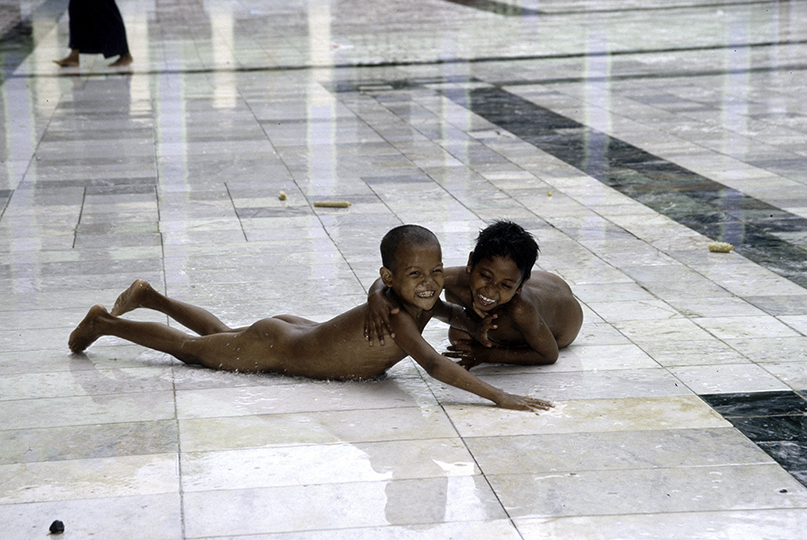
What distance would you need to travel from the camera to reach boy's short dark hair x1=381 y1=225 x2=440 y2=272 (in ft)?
12.7

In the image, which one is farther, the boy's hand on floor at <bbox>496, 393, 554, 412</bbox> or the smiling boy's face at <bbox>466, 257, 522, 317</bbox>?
the smiling boy's face at <bbox>466, 257, 522, 317</bbox>

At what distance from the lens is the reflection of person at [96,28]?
14.6 metres

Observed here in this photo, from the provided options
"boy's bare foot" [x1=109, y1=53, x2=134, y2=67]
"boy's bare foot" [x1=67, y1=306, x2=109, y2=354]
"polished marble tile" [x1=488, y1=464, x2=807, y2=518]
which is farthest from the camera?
"boy's bare foot" [x1=109, y1=53, x2=134, y2=67]

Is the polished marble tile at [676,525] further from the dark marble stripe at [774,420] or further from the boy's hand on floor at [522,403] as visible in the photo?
the boy's hand on floor at [522,403]

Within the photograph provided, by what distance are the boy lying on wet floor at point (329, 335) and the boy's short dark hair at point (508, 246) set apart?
23 cm

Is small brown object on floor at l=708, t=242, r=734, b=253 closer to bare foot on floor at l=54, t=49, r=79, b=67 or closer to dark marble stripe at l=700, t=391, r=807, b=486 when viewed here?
dark marble stripe at l=700, t=391, r=807, b=486

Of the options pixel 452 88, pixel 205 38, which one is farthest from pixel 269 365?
pixel 205 38

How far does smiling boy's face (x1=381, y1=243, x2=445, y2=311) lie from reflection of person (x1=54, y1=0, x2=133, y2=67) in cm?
1186

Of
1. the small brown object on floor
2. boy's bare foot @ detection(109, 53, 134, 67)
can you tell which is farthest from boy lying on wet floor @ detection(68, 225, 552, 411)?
boy's bare foot @ detection(109, 53, 134, 67)

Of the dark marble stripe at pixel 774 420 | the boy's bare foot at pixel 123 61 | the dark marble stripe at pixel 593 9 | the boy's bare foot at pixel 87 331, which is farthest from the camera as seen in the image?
the dark marble stripe at pixel 593 9

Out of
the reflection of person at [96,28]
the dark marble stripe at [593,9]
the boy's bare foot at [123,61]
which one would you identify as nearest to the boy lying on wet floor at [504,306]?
the reflection of person at [96,28]

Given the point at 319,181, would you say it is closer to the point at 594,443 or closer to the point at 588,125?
the point at 588,125

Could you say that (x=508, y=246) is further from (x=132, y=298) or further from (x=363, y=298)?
(x=132, y=298)

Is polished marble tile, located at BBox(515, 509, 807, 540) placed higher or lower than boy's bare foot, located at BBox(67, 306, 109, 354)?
lower
